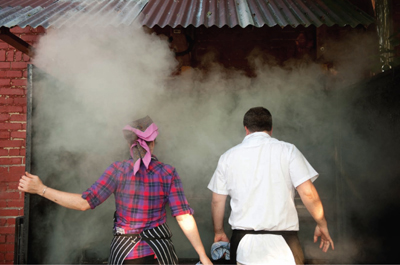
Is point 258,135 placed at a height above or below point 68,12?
below

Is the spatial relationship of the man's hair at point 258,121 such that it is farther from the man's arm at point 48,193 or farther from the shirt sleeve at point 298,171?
the man's arm at point 48,193

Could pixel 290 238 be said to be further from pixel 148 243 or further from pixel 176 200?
pixel 148 243

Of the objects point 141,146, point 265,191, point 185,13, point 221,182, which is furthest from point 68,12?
point 265,191

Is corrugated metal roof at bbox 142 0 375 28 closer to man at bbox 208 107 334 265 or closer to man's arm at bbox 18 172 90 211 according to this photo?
man at bbox 208 107 334 265

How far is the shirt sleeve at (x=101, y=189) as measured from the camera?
2.57m

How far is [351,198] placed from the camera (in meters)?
3.84

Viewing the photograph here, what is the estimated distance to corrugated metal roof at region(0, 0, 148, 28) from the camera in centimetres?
316

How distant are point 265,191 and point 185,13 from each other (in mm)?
2121

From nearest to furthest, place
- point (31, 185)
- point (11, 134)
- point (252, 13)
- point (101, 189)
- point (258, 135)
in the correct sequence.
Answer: point (31, 185), point (101, 189), point (258, 135), point (252, 13), point (11, 134)

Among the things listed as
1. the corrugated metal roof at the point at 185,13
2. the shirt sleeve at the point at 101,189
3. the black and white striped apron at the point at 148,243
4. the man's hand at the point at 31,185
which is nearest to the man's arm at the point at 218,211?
the black and white striped apron at the point at 148,243

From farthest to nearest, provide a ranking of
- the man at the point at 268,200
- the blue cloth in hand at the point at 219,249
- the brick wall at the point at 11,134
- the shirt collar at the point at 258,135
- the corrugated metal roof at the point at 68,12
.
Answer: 1. the brick wall at the point at 11,134
2. the corrugated metal roof at the point at 68,12
3. the blue cloth in hand at the point at 219,249
4. the shirt collar at the point at 258,135
5. the man at the point at 268,200

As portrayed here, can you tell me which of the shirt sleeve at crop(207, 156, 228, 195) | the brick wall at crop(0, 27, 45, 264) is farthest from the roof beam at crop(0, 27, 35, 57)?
the shirt sleeve at crop(207, 156, 228, 195)

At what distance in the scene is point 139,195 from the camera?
2574 mm

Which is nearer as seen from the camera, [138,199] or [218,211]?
[138,199]
